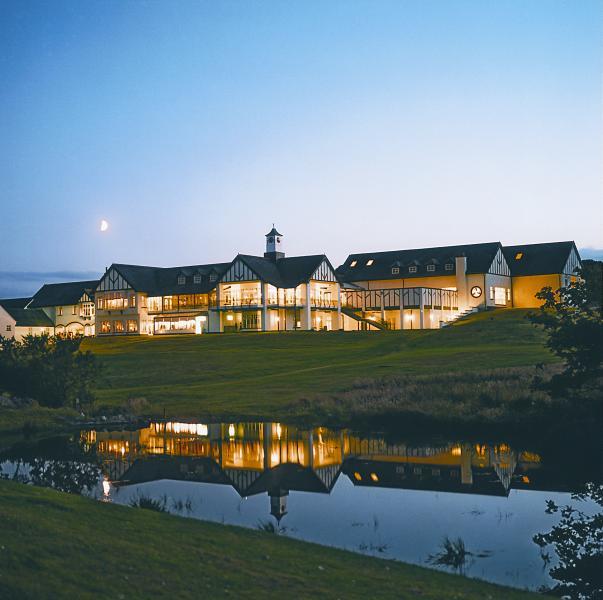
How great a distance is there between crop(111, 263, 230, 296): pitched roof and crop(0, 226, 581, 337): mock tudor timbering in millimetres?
159

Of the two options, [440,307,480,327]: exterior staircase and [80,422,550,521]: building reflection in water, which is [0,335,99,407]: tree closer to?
[80,422,550,521]: building reflection in water

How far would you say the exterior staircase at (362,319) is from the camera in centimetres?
9131

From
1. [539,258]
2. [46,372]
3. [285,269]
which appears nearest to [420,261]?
[539,258]

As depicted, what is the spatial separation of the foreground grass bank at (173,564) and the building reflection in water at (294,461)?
17.7 feet

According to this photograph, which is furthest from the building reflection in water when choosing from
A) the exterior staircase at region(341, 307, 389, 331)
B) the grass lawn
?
the exterior staircase at region(341, 307, 389, 331)

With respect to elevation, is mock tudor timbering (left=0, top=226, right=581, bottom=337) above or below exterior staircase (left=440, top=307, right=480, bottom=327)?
above

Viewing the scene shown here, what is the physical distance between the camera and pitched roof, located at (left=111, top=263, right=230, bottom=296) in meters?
100

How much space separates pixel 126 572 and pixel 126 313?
313ft

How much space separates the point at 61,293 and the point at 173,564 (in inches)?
4606

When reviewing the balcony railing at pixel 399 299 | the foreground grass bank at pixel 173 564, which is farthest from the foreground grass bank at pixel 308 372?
the foreground grass bank at pixel 173 564

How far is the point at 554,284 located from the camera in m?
91.2

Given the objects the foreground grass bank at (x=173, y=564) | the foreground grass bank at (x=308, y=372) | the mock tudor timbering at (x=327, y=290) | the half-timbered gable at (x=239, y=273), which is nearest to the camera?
the foreground grass bank at (x=173, y=564)

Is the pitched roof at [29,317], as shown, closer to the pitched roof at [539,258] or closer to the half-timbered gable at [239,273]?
the half-timbered gable at [239,273]

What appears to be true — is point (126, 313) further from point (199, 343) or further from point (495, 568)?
point (495, 568)
